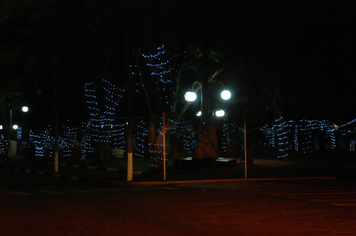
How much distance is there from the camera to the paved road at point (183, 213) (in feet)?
27.0

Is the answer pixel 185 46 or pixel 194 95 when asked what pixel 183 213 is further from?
pixel 185 46

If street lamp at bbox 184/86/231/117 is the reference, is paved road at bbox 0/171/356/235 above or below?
below

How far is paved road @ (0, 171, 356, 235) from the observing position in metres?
8.24

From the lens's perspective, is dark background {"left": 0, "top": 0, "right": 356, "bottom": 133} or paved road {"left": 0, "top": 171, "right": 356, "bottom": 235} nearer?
paved road {"left": 0, "top": 171, "right": 356, "bottom": 235}

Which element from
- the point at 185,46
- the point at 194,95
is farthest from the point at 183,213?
the point at 185,46

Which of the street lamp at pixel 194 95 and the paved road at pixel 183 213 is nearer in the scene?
the paved road at pixel 183 213

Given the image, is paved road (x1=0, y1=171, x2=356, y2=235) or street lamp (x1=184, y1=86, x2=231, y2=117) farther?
street lamp (x1=184, y1=86, x2=231, y2=117)

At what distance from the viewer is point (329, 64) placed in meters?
29.5

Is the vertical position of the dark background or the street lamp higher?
the dark background

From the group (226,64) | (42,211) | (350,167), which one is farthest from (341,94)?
(42,211)

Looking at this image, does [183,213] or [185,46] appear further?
[185,46]

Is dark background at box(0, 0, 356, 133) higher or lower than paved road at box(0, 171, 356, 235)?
higher

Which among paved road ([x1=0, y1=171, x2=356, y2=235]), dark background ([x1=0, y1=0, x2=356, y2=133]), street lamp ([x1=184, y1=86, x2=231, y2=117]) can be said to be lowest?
paved road ([x1=0, y1=171, x2=356, y2=235])

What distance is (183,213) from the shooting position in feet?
32.9
